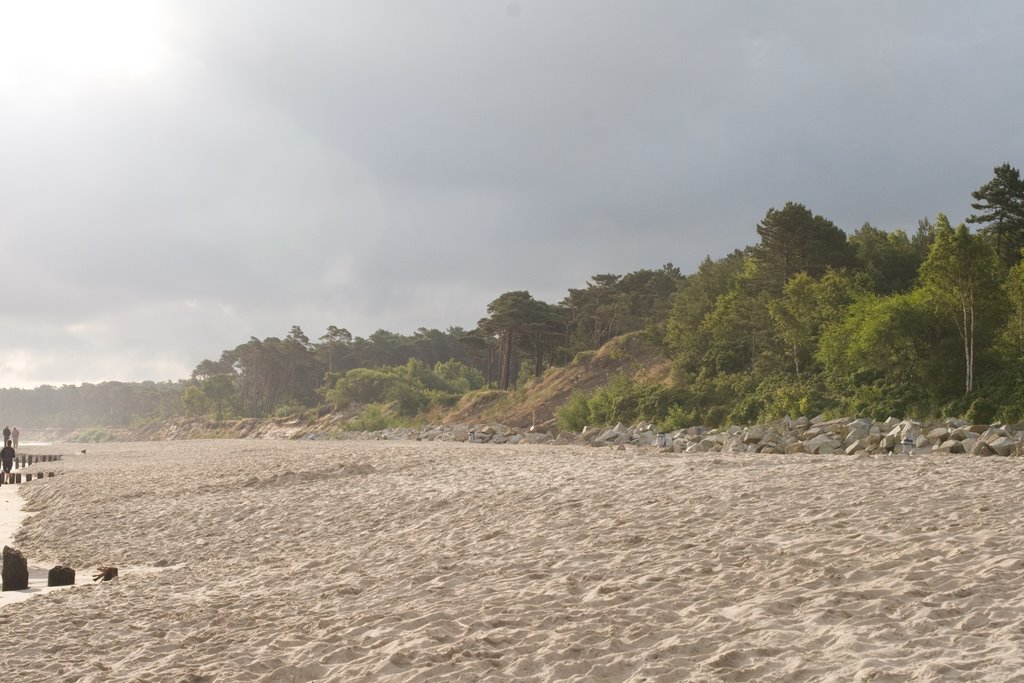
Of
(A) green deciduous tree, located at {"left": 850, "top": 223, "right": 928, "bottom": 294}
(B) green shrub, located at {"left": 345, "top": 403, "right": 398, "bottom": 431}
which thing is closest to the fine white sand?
(A) green deciduous tree, located at {"left": 850, "top": 223, "right": 928, "bottom": 294}

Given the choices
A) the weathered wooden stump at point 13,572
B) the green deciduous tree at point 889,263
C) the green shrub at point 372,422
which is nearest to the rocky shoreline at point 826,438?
the weathered wooden stump at point 13,572

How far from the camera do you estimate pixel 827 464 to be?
1716 centimetres

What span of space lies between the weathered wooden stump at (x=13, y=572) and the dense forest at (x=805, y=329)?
109ft

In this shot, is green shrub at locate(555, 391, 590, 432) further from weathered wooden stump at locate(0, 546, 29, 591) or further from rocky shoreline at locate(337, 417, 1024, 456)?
weathered wooden stump at locate(0, 546, 29, 591)

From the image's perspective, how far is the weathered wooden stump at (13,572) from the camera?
420 inches

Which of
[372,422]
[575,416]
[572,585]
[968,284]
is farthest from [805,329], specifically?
[372,422]

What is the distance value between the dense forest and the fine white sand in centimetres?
2198

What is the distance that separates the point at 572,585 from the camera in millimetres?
9031

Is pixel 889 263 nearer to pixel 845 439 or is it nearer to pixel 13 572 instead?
pixel 845 439

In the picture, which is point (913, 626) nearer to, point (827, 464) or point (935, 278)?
point (827, 464)

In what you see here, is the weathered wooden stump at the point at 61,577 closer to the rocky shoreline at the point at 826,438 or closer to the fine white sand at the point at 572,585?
the fine white sand at the point at 572,585

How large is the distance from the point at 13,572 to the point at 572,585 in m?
7.69

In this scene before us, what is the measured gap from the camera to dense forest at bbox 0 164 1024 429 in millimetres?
35562

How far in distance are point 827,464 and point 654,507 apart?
647cm
